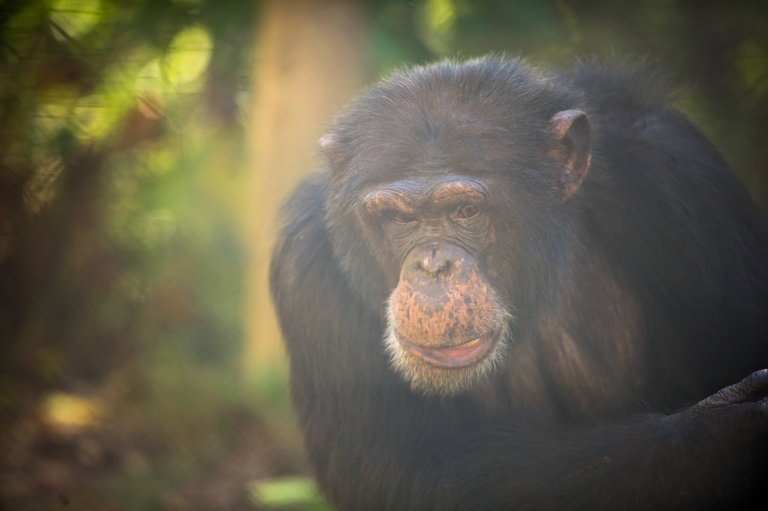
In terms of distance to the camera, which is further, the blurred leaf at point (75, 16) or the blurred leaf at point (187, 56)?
the blurred leaf at point (187, 56)

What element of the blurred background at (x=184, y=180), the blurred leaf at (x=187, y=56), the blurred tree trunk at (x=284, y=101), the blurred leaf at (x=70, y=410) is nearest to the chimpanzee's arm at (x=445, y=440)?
the blurred background at (x=184, y=180)

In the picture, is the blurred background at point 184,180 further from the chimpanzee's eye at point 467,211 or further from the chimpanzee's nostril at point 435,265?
the chimpanzee's nostril at point 435,265

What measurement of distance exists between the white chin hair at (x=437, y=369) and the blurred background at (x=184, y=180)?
201cm

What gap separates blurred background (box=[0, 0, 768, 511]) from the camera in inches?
210

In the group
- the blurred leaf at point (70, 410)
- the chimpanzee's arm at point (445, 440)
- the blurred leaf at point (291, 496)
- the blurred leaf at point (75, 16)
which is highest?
the blurred leaf at point (75, 16)

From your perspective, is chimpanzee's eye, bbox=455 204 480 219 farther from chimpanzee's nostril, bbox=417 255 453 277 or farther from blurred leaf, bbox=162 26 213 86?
blurred leaf, bbox=162 26 213 86

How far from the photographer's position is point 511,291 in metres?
3.59

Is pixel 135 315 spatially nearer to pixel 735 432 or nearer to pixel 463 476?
pixel 463 476

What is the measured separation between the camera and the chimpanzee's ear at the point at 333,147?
3.83 metres

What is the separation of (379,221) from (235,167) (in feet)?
17.6

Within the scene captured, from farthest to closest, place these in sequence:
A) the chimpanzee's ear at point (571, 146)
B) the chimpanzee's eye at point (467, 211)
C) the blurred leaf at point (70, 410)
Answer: the blurred leaf at point (70, 410) → the chimpanzee's ear at point (571, 146) → the chimpanzee's eye at point (467, 211)

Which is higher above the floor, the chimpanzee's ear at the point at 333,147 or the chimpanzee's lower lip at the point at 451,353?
the chimpanzee's ear at the point at 333,147

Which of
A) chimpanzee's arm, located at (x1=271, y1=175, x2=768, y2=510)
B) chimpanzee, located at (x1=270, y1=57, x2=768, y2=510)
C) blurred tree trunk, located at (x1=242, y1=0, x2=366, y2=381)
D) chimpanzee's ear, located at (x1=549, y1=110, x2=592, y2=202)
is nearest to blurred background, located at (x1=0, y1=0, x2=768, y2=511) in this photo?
blurred tree trunk, located at (x1=242, y1=0, x2=366, y2=381)

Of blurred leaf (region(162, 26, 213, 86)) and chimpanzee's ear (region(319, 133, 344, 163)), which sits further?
blurred leaf (region(162, 26, 213, 86))
